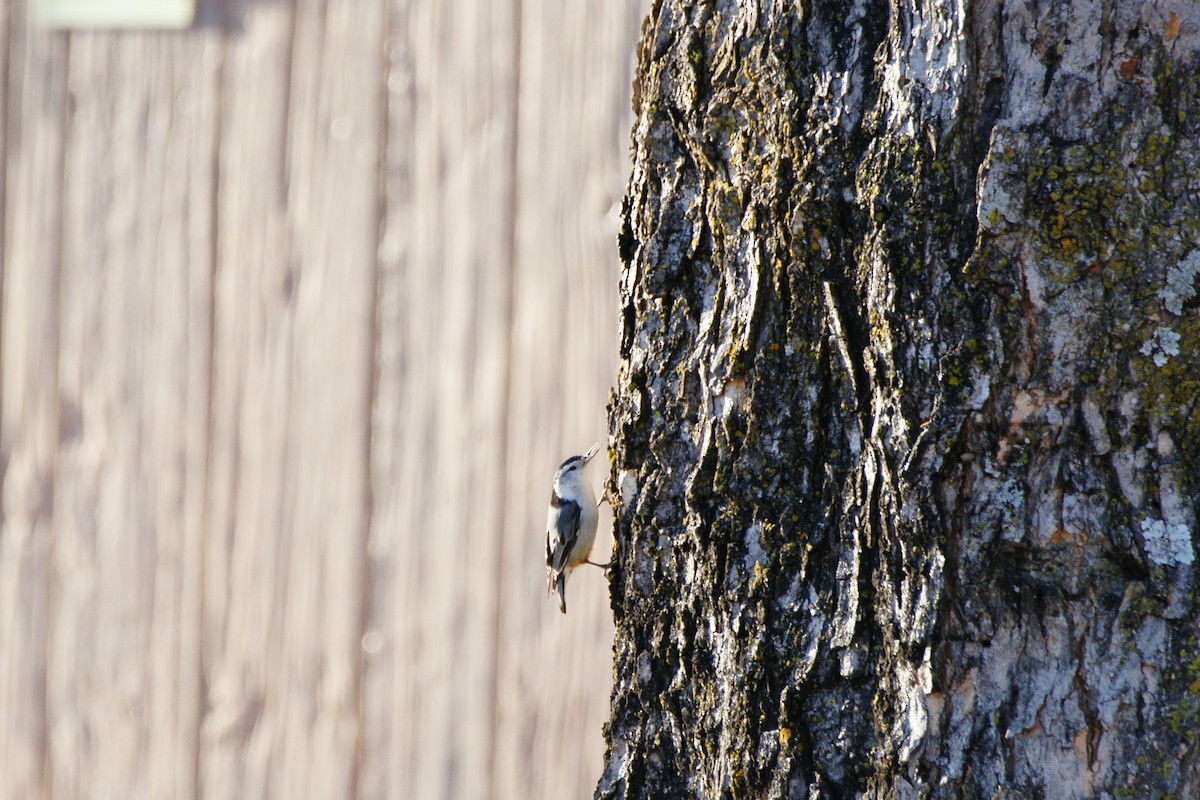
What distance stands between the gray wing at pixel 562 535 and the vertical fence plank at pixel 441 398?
115 millimetres

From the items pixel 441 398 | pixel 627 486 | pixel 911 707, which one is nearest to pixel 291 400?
pixel 441 398

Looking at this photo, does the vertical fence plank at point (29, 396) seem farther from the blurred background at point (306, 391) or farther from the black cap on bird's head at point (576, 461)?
the black cap on bird's head at point (576, 461)

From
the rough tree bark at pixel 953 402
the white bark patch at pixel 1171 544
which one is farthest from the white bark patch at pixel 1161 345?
the white bark patch at pixel 1171 544

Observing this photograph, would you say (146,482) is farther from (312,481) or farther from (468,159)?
(468,159)

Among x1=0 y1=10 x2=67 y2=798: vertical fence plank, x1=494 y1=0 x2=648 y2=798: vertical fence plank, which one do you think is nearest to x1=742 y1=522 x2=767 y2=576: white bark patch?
x1=494 y1=0 x2=648 y2=798: vertical fence plank

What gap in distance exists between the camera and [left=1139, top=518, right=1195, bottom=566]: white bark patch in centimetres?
116

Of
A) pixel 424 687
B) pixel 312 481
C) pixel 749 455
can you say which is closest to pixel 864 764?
pixel 749 455

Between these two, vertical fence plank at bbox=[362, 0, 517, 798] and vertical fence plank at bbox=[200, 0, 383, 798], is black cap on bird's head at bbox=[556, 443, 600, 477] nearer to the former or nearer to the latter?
vertical fence plank at bbox=[362, 0, 517, 798]

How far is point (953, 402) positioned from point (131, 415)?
197 cm

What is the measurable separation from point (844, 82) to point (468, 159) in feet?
3.70

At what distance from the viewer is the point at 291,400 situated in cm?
237

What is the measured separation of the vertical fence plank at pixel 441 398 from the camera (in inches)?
87.4

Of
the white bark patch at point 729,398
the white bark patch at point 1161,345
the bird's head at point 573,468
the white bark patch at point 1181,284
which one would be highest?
the white bark patch at point 1181,284

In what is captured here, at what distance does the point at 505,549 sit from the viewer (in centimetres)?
219
